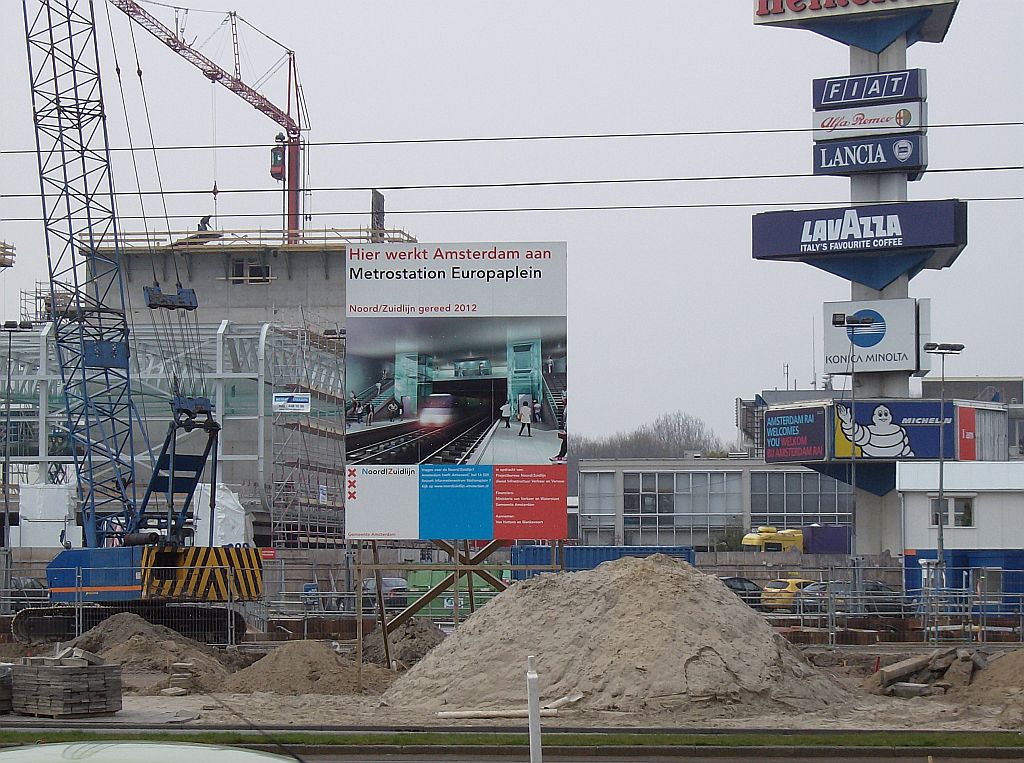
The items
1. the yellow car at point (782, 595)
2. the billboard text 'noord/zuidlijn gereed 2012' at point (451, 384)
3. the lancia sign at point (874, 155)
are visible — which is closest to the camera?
the billboard text 'noord/zuidlijn gereed 2012' at point (451, 384)

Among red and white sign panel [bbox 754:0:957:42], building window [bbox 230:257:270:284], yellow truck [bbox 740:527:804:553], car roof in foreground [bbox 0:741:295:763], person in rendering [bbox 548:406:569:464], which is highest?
red and white sign panel [bbox 754:0:957:42]

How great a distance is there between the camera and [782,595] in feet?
136

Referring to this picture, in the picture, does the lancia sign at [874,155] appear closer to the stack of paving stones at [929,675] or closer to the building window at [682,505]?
the building window at [682,505]

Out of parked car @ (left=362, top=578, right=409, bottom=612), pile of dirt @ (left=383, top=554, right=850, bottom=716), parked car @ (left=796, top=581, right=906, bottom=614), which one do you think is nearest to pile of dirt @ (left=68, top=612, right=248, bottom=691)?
pile of dirt @ (left=383, top=554, right=850, bottom=716)

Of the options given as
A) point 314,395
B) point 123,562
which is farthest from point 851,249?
point 123,562

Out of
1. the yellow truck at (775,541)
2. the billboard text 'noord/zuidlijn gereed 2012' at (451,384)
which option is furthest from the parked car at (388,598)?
the yellow truck at (775,541)

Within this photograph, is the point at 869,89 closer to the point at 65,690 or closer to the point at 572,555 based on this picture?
the point at 572,555

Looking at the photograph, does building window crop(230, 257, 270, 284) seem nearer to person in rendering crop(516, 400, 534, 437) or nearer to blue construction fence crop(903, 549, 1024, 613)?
blue construction fence crop(903, 549, 1024, 613)

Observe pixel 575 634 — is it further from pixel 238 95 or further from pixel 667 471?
pixel 238 95

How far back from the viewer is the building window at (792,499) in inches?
3949

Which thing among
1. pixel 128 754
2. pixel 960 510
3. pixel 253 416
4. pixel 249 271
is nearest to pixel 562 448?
pixel 128 754

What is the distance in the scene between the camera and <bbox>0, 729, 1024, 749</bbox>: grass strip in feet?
54.4

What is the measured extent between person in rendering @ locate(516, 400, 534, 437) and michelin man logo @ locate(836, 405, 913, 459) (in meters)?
47.8

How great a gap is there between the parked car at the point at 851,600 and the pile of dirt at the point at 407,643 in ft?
33.5
